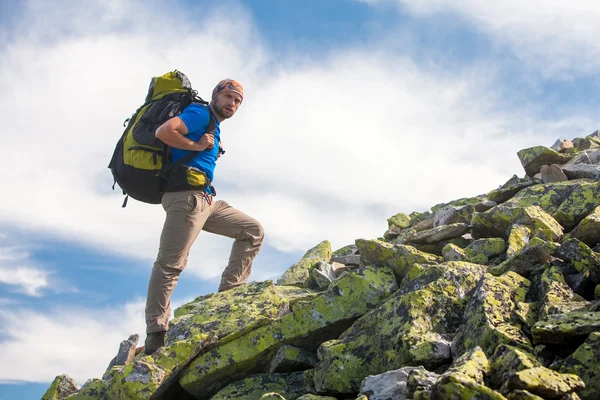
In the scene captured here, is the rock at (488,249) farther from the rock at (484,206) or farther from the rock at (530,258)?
the rock at (484,206)

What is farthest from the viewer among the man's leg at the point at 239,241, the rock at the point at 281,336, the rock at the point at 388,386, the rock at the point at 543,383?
the man's leg at the point at 239,241

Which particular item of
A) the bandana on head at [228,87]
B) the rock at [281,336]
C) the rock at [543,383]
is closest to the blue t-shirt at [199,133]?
the bandana on head at [228,87]

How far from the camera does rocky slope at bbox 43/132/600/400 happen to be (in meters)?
5.93

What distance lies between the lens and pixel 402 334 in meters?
7.63

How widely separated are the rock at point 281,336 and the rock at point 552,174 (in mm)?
8589

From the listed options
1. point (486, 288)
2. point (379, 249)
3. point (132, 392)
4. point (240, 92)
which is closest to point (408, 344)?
point (486, 288)

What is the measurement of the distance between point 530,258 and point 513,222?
10.7 ft

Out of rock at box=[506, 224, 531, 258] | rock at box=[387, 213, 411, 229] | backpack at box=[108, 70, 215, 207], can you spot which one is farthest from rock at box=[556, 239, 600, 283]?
rock at box=[387, 213, 411, 229]

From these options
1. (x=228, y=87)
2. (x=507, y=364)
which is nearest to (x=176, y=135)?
(x=228, y=87)

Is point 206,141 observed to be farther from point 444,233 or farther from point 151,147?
point 444,233

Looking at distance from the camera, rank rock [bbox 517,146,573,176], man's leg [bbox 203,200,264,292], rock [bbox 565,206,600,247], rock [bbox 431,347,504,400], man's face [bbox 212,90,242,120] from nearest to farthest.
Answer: rock [bbox 431,347,504,400]
rock [bbox 565,206,600,247]
man's face [bbox 212,90,242,120]
man's leg [bbox 203,200,264,292]
rock [bbox 517,146,573,176]

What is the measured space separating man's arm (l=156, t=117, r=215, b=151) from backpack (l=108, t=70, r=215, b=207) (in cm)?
35

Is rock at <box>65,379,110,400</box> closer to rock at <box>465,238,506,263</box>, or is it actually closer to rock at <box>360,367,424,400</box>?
rock at <box>360,367,424,400</box>

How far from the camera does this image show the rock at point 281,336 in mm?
9086
